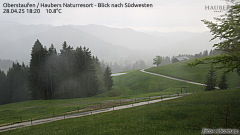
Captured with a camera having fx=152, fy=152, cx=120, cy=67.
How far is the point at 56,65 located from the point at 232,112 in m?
66.5

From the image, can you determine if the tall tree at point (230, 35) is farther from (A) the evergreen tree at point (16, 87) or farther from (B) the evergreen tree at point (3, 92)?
(B) the evergreen tree at point (3, 92)

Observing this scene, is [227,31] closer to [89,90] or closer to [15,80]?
[89,90]

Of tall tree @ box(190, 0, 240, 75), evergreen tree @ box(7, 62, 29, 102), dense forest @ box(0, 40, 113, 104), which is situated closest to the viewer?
tall tree @ box(190, 0, 240, 75)

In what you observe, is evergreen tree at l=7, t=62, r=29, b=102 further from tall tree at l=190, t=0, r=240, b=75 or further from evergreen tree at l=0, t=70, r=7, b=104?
tall tree at l=190, t=0, r=240, b=75

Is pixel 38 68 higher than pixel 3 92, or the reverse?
pixel 38 68

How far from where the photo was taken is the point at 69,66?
2697 inches

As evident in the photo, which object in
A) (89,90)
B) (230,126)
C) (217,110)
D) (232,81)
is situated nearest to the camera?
(230,126)

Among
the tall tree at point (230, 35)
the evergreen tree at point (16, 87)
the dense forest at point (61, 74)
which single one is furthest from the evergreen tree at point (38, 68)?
the tall tree at point (230, 35)

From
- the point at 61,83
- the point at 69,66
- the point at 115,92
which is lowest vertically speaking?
the point at 115,92

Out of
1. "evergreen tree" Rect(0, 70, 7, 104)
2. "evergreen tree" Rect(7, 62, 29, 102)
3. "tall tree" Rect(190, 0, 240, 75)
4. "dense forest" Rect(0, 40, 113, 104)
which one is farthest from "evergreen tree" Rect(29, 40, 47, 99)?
"tall tree" Rect(190, 0, 240, 75)

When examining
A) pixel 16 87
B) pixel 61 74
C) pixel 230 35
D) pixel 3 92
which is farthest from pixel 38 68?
pixel 230 35

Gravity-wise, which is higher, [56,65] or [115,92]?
[56,65]

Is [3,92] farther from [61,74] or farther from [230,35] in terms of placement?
[230,35]

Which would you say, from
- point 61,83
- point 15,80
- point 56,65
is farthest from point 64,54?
point 15,80
